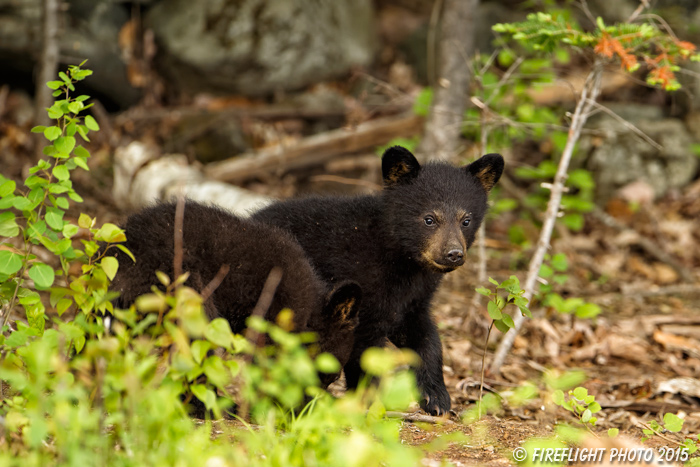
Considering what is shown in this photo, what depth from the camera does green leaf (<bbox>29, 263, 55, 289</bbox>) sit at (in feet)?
11.1

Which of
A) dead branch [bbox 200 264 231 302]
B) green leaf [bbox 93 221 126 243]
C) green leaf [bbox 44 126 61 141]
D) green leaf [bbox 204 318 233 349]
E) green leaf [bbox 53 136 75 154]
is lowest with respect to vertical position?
dead branch [bbox 200 264 231 302]

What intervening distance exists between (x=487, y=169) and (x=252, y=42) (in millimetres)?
5899

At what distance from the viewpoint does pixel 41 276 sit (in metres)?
3.42

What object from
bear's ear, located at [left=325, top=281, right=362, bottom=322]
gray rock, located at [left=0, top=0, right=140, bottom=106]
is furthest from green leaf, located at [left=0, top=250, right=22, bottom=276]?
gray rock, located at [left=0, top=0, right=140, bottom=106]

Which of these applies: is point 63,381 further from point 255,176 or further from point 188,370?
point 255,176

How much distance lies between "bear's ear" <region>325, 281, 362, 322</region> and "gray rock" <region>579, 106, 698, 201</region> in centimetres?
669

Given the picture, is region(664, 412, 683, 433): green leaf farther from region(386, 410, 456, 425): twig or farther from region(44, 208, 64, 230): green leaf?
region(44, 208, 64, 230): green leaf

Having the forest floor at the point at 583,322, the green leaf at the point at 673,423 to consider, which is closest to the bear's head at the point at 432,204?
the forest floor at the point at 583,322

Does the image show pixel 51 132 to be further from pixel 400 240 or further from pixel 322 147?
pixel 322 147

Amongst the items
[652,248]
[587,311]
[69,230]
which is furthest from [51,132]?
[652,248]

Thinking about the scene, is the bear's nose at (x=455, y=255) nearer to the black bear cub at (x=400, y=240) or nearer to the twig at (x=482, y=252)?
the black bear cub at (x=400, y=240)

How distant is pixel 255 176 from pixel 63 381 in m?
6.74

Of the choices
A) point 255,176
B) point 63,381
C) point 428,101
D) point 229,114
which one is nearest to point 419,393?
point 63,381

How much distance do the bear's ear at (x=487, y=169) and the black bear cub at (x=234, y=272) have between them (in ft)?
4.86
